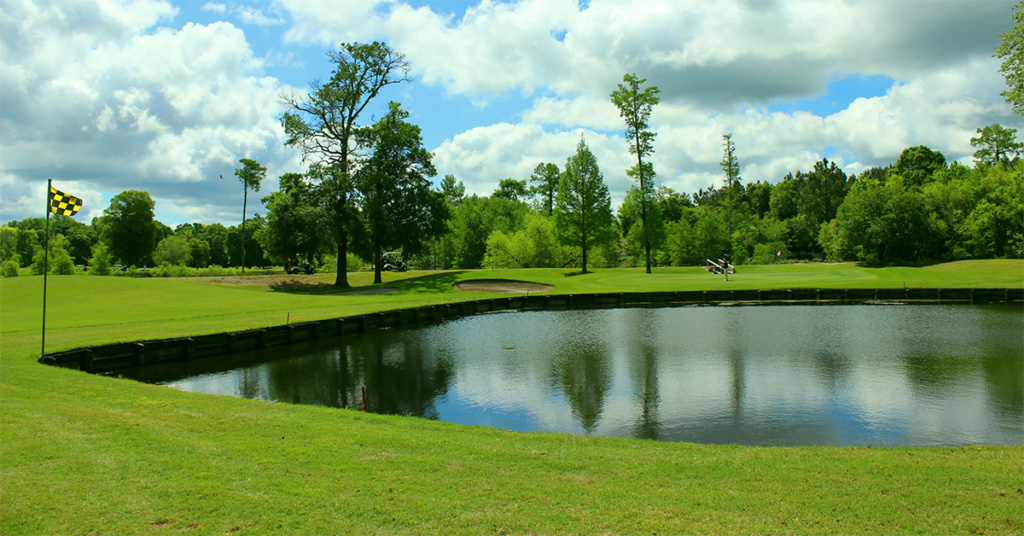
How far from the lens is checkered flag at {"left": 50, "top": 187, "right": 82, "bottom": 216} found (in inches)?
528

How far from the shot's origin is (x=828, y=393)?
1353 cm

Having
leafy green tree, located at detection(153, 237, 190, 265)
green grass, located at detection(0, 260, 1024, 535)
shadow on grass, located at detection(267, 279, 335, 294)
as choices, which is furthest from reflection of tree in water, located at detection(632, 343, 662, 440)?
leafy green tree, located at detection(153, 237, 190, 265)

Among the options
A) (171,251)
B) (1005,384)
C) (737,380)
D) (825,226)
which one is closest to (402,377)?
(737,380)

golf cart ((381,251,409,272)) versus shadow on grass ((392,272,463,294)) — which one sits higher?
golf cart ((381,251,409,272))

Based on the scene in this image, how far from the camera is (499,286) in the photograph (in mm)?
45625

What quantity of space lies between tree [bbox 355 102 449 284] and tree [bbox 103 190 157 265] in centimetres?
3969

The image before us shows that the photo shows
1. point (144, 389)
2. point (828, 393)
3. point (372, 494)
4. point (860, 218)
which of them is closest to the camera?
point (372, 494)

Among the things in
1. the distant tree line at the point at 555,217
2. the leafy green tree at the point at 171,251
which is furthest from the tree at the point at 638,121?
the leafy green tree at the point at 171,251

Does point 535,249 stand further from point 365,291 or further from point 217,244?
point 217,244

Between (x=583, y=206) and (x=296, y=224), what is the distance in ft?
87.3

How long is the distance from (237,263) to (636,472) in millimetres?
124415

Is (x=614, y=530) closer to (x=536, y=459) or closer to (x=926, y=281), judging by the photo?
(x=536, y=459)

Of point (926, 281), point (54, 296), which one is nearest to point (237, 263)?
point (54, 296)

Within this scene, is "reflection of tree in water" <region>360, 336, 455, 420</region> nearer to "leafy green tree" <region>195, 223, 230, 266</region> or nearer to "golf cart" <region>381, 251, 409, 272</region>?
"golf cart" <region>381, 251, 409, 272</region>
